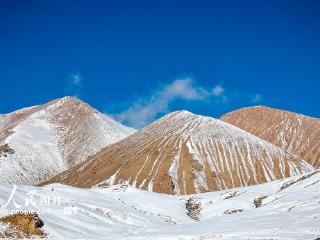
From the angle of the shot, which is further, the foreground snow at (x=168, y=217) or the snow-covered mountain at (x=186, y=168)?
the snow-covered mountain at (x=186, y=168)

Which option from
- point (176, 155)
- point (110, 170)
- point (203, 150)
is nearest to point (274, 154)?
point (203, 150)

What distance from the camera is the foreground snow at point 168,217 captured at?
114ft

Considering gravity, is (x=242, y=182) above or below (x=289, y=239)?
above

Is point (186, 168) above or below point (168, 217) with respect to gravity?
above

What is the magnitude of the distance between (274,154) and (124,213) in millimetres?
157663

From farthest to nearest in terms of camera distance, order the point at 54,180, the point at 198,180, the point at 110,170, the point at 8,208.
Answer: the point at 54,180 < the point at 110,170 < the point at 198,180 < the point at 8,208

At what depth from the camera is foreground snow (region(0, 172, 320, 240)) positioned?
114 ft

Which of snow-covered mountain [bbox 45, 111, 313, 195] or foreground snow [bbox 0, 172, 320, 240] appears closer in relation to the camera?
foreground snow [bbox 0, 172, 320, 240]

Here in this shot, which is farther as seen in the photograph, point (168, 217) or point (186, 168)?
point (186, 168)

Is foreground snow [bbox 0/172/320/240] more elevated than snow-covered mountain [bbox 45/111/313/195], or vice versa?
snow-covered mountain [bbox 45/111/313/195]

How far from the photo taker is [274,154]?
656 feet

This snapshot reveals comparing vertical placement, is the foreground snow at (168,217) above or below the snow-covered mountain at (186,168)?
below

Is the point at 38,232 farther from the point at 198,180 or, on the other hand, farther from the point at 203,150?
the point at 203,150

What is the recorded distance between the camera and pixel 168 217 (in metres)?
58.2
